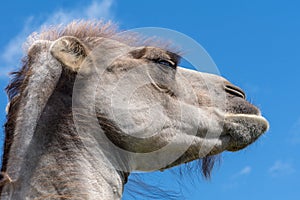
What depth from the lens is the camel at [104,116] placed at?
268 inches

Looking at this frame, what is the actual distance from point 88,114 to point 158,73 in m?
1.31

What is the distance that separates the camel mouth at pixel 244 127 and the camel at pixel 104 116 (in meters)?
0.01

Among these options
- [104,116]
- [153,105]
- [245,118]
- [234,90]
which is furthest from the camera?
[234,90]

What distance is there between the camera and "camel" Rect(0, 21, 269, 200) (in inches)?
268

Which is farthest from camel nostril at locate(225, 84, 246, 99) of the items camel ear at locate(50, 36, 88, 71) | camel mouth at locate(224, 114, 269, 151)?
camel ear at locate(50, 36, 88, 71)

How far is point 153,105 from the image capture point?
7898 mm

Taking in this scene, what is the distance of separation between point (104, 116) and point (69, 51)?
0.87 m

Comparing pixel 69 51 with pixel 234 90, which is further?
pixel 234 90

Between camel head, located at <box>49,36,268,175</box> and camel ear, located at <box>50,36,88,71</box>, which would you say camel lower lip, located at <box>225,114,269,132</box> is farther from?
camel ear, located at <box>50,36,88,71</box>

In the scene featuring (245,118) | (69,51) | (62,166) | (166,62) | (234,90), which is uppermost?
(166,62)

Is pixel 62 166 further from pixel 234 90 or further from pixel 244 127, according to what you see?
pixel 234 90

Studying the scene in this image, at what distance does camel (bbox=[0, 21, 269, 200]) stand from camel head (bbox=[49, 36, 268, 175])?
1cm

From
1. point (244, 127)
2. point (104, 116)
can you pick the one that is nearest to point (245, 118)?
point (244, 127)

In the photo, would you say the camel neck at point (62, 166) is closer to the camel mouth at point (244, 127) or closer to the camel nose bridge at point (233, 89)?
the camel mouth at point (244, 127)
